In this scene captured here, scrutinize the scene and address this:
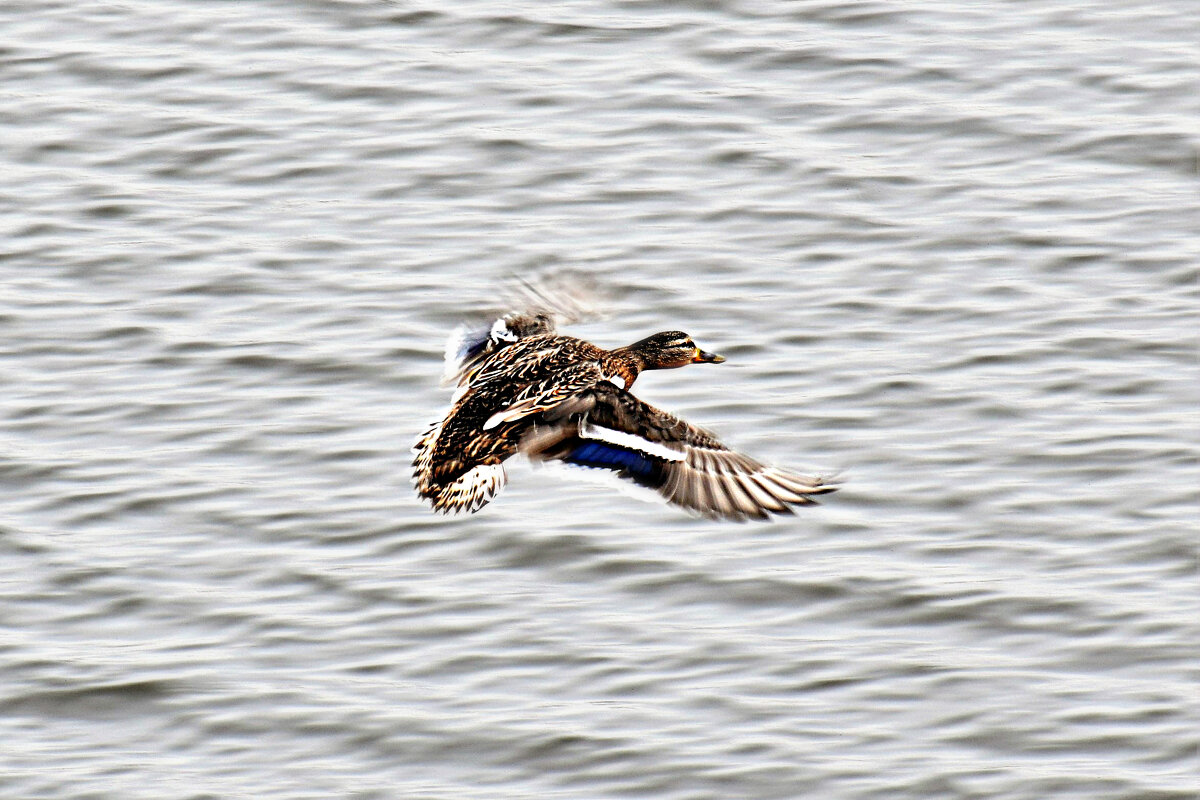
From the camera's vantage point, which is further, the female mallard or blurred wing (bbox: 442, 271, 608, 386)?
blurred wing (bbox: 442, 271, 608, 386)

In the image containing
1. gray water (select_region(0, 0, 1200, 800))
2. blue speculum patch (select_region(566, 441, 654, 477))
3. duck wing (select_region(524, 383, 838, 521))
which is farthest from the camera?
gray water (select_region(0, 0, 1200, 800))

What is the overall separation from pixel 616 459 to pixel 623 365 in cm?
79

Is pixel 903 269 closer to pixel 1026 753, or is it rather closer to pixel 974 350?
pixel 974 350

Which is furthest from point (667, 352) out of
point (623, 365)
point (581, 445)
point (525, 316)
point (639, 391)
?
point (639, 391)

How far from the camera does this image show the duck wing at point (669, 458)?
7.15 meters

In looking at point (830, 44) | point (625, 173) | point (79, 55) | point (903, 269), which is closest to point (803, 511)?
point (903, 269)

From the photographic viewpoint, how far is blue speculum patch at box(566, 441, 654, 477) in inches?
291

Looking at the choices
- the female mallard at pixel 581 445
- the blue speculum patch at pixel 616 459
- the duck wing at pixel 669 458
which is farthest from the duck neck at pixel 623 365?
the blue speculum patch at pixel 616 459

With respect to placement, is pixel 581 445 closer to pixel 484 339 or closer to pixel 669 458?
pixel 669 458

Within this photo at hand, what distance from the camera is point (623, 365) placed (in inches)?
320

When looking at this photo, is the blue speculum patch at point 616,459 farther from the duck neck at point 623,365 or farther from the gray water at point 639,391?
the gray water at point 639,391

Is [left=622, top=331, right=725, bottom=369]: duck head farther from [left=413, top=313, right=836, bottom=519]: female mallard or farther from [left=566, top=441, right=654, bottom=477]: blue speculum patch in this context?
[left=566, top=441, right=654, bottom=477]: blue speculum patch

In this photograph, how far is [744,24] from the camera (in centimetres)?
1371

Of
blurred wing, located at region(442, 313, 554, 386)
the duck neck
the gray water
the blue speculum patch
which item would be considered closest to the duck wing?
the blue speculum patch
